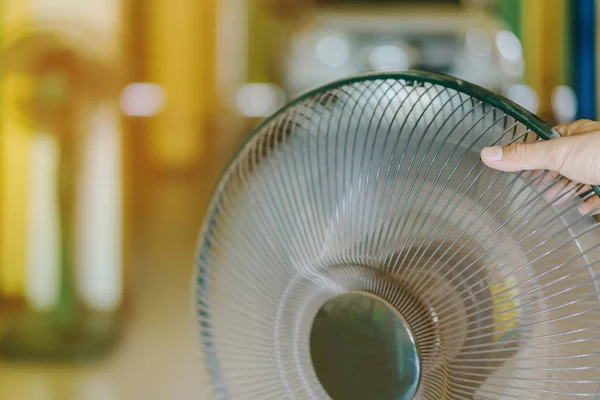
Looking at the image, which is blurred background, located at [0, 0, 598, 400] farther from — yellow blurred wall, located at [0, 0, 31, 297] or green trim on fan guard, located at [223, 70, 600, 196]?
green trim on fan guard, located at [223, 70, 600, 196]

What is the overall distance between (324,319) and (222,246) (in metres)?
0.18

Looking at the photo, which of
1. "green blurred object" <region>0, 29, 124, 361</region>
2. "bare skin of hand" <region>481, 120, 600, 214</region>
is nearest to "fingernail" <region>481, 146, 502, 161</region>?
"bare skin of hand" <region>481, 120, 600, 214</region>

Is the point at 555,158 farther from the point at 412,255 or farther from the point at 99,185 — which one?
the point at 99,185

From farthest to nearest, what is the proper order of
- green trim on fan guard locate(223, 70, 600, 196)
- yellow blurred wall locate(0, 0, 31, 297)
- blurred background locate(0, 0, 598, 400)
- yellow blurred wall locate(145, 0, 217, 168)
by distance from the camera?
1. yellow blurred wall locate(145, 0, 217, 168)
2. yellow blurred wall locate(0, 0, 31, 297)
3. blurred background locate(0, 0, 598, 400)
4. green trim on fan guard locate(223, 70, 600, 196)

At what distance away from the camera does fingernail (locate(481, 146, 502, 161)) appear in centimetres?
53

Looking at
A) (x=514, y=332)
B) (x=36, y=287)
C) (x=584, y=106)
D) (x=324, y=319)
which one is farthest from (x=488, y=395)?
(x=584, y=106)

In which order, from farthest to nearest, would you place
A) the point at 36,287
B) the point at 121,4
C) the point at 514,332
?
the point at 121,4 → the point at 36,287 → the point at 514,332

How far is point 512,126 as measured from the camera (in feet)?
1.77

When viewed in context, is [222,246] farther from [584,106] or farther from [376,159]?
[584,106]

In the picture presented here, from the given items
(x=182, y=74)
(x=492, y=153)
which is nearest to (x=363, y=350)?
(x=492, y=153)

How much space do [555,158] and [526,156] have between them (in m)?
0.02

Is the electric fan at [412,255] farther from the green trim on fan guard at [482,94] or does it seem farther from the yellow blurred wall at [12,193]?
the yellow blurred wall at [12,193]

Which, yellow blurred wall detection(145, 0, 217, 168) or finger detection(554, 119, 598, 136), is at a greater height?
finger detection(554, 119, 598, 136)

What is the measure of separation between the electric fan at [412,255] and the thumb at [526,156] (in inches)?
0.4
